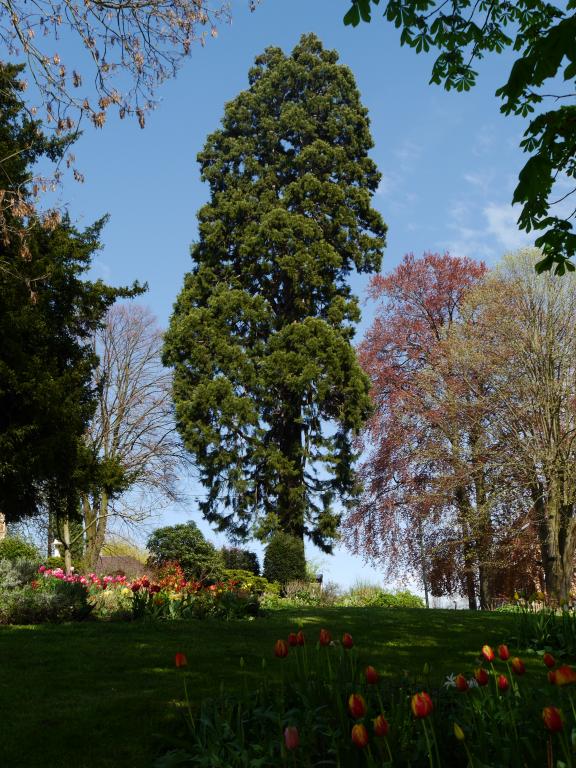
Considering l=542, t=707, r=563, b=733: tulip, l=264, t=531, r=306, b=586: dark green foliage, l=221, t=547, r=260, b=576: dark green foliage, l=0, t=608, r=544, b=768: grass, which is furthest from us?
l=221, t=547, r=260, b=576: dark green foliage

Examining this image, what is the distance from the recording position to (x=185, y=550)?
19609mm

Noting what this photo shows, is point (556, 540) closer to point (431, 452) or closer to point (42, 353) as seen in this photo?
point (431, 452)

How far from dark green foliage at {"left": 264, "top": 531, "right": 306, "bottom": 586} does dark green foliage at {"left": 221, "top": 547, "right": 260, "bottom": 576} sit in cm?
146

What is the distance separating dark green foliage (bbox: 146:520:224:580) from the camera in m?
19.4

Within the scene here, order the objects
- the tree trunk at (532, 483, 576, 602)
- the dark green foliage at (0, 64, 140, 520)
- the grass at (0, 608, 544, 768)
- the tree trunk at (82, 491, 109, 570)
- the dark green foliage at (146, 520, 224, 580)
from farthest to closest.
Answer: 1. the tree trunk at (82, 491, 109, 570)
2. the dark green foliage at (146, 520, 224, 580)
3. the tree trunk at (532, 483, 576, 602)
4. the dark green foliage at (0, 64, 140, 520)
5. the grass at (0, 608, 544, 768)

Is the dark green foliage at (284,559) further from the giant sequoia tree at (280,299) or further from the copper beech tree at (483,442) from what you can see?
the copper beech tree at (483,442)

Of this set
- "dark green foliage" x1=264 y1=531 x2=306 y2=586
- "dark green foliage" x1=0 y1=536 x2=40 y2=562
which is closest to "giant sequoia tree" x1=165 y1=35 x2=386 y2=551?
"dark green foliage" x1=264 y1=531 x2=306 y2=586

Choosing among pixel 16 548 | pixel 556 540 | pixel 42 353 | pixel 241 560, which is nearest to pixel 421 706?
pixel 42 353

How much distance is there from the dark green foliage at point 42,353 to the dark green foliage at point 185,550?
5.22 m

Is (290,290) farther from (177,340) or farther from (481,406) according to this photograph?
(481,406)

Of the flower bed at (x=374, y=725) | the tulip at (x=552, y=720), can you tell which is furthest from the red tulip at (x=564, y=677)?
the tulip at (x=552, y=720)

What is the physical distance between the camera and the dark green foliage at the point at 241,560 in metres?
21.3

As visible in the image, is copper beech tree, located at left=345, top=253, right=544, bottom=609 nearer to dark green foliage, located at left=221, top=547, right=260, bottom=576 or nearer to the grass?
dark green foliage, located at left=221, top=547, right=260, bottom=576

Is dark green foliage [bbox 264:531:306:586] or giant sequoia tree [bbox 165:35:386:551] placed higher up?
giant sequoia tree [bbox 165:35:386:551]
